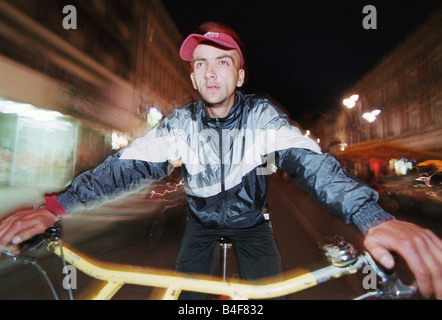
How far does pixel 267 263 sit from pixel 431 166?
11.3m

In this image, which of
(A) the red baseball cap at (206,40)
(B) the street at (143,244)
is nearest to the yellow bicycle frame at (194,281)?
(A) the red baseball cap at (206,40)

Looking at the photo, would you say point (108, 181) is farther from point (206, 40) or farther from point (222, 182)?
point (206, 40)

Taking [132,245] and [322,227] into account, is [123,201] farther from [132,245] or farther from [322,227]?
[322,227]

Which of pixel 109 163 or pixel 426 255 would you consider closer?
pixel 426 255

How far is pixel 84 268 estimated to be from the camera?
1447mm

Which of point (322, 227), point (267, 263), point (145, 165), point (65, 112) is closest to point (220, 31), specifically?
point (145, 165)

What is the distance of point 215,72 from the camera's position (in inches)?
68.9

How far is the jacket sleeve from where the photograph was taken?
1209 mm

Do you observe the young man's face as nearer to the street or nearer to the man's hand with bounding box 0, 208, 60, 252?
the man's hand with bounding box 0, 208, 60, 252

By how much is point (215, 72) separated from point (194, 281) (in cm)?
128

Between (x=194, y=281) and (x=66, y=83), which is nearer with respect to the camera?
(x=194, y=281)

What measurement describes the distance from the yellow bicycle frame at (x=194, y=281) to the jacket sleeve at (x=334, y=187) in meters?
0.19

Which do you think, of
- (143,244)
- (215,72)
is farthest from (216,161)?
(143,244)
